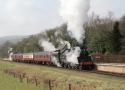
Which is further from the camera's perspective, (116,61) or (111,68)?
(116,61)

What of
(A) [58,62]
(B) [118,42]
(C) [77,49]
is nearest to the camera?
(C) [77,49]

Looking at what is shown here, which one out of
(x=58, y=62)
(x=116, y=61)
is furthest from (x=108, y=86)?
(x=116, y=61)

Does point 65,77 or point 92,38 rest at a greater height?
point 92,38

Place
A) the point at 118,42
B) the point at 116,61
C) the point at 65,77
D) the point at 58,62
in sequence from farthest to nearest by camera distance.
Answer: the point at 118,42 < the point at 116,61 < the point at 58,62 < the point at 65,77

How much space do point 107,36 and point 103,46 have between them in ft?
8.03

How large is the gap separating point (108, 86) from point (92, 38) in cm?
5647

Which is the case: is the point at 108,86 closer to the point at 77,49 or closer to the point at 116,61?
the point at 77,49

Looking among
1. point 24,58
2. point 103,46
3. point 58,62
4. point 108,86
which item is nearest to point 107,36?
point 103,46

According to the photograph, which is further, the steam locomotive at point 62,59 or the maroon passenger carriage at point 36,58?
the maroon passenger carriage at point 36,58

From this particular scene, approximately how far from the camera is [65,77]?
39.3m

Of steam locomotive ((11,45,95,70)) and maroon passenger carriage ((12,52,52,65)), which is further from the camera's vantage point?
maroon passenger carriage ((12,52,52,65))

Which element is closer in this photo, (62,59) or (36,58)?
(62,59)

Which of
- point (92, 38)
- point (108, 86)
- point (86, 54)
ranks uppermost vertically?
point (92, 38)

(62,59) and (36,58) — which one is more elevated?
(36,58)
